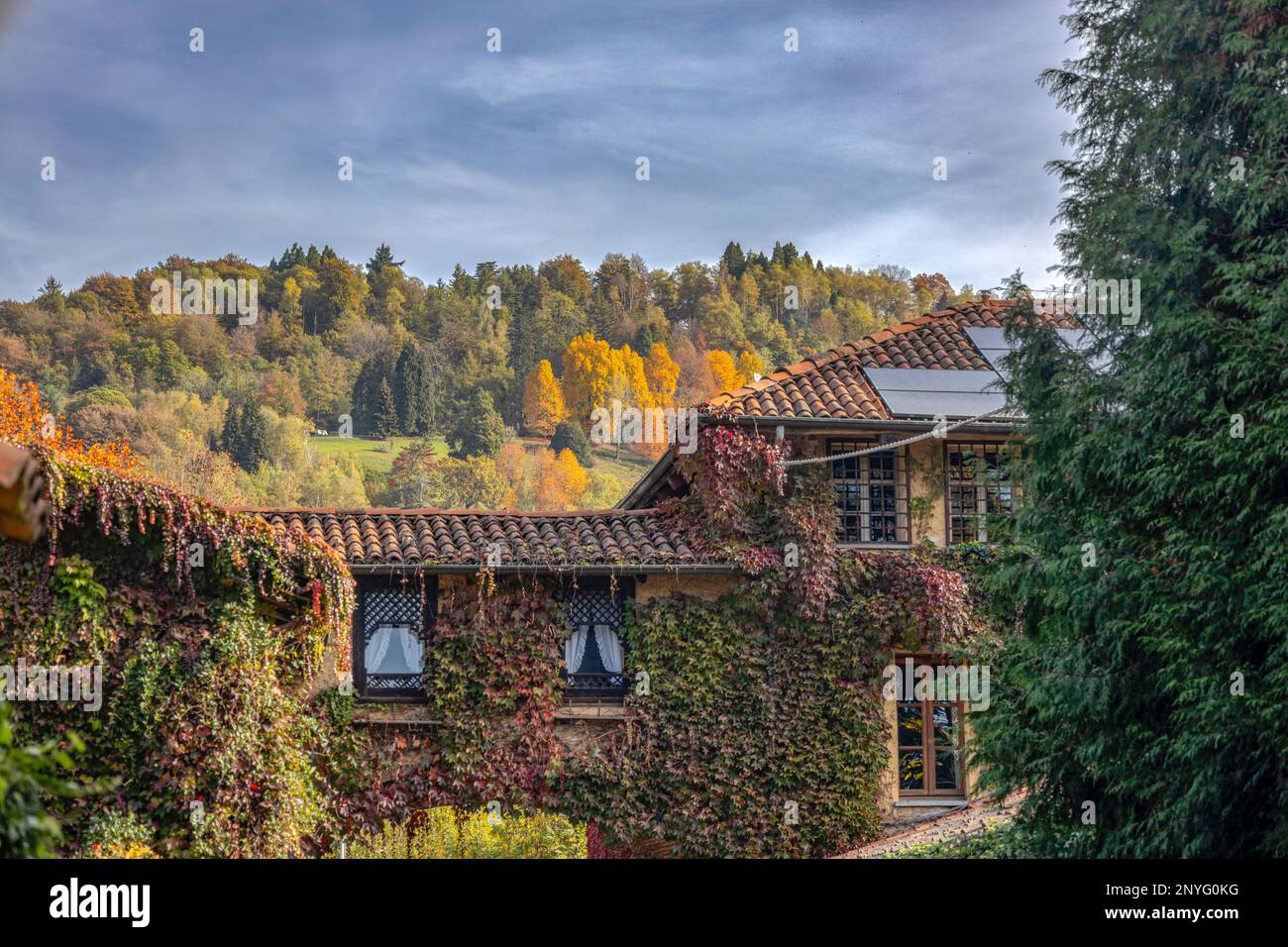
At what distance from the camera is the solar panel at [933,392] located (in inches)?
675

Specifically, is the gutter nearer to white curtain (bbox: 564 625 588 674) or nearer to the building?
the building

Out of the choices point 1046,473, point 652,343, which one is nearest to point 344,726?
point 1046,473

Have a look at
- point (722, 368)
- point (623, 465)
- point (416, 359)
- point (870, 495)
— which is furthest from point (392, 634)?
point (623, 465)

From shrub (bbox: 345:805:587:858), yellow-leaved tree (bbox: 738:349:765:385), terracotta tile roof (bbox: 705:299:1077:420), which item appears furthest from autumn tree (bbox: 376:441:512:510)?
shrub (bbox: 345:805:587:858)

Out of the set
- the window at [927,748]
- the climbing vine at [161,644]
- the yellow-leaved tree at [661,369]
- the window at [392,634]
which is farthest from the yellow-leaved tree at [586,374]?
the climbing vine at [161,644]

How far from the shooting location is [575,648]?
1608 cm

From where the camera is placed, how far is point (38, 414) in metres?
36.1

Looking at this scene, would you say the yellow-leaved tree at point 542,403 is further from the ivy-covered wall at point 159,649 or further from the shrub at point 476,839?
the ivy-covered wall at point 159,649

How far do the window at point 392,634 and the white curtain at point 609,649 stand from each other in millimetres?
2099

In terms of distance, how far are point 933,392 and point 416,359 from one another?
54.1m

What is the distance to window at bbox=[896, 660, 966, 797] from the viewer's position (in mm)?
16609

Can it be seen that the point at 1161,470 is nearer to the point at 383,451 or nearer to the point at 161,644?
the point at 161,644
